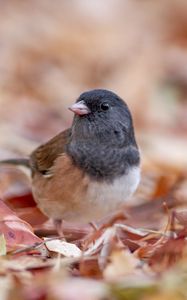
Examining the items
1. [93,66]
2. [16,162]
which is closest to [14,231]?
[16,162]

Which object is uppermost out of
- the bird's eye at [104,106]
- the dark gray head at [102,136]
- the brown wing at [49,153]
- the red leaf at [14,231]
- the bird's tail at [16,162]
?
the bird's eye at [104,106]

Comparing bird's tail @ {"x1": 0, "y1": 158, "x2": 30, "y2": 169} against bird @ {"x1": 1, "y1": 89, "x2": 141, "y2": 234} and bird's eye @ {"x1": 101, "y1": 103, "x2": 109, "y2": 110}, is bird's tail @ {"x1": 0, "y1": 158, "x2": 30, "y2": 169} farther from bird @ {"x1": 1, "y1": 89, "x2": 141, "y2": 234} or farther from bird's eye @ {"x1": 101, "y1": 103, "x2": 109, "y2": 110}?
bird's eye @ {"x1": 101, "y1": 103, "x2": 109, "y2": 110}

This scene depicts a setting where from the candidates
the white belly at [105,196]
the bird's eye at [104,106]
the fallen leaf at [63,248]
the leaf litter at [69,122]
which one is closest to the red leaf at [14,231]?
the leaf litter at [69,122]

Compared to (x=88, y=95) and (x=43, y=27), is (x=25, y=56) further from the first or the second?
(x=88, y=95)

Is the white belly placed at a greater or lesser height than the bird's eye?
lesser

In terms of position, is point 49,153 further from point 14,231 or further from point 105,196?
point 14,231

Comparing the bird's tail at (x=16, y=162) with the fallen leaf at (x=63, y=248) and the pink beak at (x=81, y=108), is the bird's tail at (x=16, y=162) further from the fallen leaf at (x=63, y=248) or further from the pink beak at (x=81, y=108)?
the fallen leaf at (x=63, y=248)

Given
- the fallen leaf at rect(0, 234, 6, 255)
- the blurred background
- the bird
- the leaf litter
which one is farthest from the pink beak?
the blurred background

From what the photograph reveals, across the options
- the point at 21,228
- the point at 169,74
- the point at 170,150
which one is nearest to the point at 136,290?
the point at 21,228

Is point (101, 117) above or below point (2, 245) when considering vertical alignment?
above
